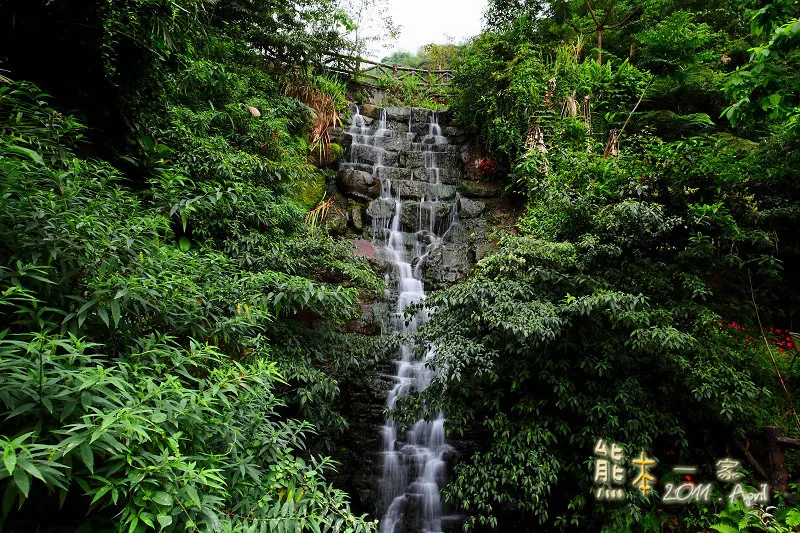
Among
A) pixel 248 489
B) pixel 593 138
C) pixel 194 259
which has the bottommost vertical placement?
pixel 248 489

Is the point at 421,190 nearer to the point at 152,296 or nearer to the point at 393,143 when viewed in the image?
the point at 393,143

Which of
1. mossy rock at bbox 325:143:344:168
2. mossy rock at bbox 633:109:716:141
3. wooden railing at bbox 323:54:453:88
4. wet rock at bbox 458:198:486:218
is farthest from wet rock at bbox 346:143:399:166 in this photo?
mossy rock at bbox 633:109:716:141

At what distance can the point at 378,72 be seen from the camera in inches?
591

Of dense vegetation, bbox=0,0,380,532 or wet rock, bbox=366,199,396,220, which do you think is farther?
wet rock, bbox=366,199,396,220

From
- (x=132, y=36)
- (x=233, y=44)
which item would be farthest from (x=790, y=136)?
(x=233, y=44)

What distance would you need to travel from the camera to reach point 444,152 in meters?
10.9

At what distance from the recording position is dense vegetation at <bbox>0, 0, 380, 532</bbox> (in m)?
1.67

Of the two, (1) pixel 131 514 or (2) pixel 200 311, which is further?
(2) pixel 200 311

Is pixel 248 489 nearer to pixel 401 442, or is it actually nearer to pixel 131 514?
pixel 131 514

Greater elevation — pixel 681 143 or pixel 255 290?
pixel 681 143

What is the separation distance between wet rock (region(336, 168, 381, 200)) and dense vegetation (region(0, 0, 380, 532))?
282 cm

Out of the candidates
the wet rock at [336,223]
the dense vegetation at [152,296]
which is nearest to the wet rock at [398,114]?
the wet rock at [336,223]

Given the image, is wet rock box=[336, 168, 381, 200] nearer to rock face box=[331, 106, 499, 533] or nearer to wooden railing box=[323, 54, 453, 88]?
rock face box=[331, 106, 499, 533]

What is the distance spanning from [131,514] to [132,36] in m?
4.27
